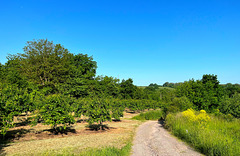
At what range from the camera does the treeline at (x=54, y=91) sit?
13.6m

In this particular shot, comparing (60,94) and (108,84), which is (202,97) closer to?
(108,84)

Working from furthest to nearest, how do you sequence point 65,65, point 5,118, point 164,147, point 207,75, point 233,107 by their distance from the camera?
point 207,75, point 65,65, point 233,107, point 164,147, point 5,118

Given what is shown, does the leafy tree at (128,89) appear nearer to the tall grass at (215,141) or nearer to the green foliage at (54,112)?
the tall grass at (215,141)

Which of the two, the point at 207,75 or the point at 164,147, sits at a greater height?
the point at 207,75

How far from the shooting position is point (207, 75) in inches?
2295

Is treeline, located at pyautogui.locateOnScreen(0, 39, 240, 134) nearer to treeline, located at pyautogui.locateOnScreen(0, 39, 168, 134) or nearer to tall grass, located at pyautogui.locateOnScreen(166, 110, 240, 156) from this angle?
treeline, located at pyautogui.locateOnScreen(0, 39, 168, 134)

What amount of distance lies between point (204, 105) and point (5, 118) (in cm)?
5034

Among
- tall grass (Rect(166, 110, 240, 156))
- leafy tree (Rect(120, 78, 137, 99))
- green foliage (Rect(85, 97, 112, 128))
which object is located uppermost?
leafy tree (Rect(120, 78, 137, 99))

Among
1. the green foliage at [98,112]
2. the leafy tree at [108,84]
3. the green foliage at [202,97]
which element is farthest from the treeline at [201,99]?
the leafy tree at [108,84]

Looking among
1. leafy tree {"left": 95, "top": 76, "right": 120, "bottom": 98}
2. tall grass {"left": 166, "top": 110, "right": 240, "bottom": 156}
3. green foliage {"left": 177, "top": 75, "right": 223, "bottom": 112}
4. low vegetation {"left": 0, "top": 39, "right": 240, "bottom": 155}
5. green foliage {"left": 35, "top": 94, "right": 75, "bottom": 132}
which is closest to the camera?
tall grass {"left": 166, "top": 110, "right": 240, "bottom": 156}

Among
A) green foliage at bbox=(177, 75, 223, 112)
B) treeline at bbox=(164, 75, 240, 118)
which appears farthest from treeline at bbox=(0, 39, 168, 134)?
green foliage at bbox=(177, 75, 223, 112)

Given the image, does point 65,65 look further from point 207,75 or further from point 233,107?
point 207,75

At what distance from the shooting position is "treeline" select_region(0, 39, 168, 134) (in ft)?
44.6

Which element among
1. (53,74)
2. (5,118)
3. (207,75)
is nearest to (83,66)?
(53,74)
